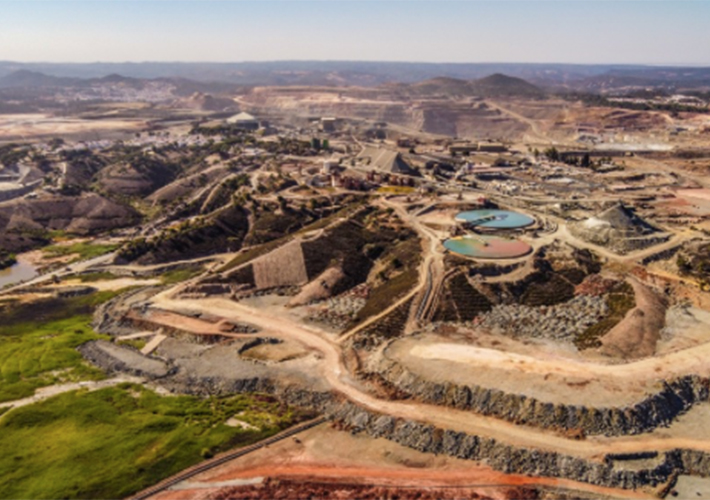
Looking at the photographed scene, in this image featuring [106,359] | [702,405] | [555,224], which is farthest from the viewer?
[555,224]

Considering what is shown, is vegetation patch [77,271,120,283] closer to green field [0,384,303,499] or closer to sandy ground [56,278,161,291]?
sandy ground [56,278,161,291]

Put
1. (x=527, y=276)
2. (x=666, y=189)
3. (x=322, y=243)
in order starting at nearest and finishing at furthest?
(x=527, y=276), (x=322, y=243), (x=666, y=189)

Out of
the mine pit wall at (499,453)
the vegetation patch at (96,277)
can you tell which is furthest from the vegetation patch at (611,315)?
the vegetation patch at (96,277)

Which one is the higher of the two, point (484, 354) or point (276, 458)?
point (484, 354)

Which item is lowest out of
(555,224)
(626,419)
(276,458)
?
(276,458)

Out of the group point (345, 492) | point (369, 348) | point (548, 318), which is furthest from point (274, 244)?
point (345, 492)

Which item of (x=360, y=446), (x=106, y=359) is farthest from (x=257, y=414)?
(x=106, y=359)

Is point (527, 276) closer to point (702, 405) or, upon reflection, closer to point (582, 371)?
point (582, 371)

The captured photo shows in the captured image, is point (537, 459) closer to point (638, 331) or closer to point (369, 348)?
point (369, 348)
